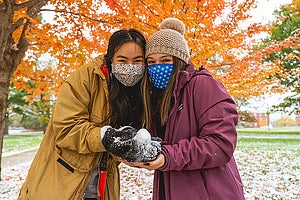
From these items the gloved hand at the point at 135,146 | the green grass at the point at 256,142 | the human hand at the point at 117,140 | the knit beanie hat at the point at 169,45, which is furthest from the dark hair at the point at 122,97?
the green grass at the point at 256,142

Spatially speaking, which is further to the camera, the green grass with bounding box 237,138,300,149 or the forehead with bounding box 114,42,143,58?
the green grass with bounding box 237,138,300,149

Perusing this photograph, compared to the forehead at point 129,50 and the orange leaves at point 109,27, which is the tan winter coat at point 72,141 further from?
the orange leaves at point 109,27

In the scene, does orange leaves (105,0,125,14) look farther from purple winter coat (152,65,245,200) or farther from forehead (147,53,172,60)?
purple winter coat (152,65,245,200)

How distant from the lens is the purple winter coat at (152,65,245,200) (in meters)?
1.35

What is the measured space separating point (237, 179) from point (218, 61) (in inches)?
300

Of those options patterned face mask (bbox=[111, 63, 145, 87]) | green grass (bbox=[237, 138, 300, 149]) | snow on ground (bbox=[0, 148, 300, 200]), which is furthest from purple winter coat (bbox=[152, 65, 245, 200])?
green grass (bbox=[237, 138, 300, 149])

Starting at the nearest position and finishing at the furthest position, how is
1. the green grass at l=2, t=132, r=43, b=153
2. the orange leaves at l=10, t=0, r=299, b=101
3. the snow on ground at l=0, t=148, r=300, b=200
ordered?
the orange leaves at l=10, t=0, r=299, b=101 → the snow on ground at l=0, t=148, r=300, b=200 → the green grass at l=2, t=132, r=43, b=153

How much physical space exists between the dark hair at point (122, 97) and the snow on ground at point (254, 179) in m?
Answer: 3.98

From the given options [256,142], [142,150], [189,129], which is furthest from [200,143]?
[256,142]

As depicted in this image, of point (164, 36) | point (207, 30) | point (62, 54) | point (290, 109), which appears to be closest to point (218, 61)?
point (207, 30)

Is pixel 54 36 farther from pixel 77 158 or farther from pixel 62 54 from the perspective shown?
pixel 77 158

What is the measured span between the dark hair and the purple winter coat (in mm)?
395

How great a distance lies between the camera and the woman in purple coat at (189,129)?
1.36 metres

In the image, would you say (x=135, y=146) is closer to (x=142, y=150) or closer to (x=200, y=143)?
(x=142, y=150)
